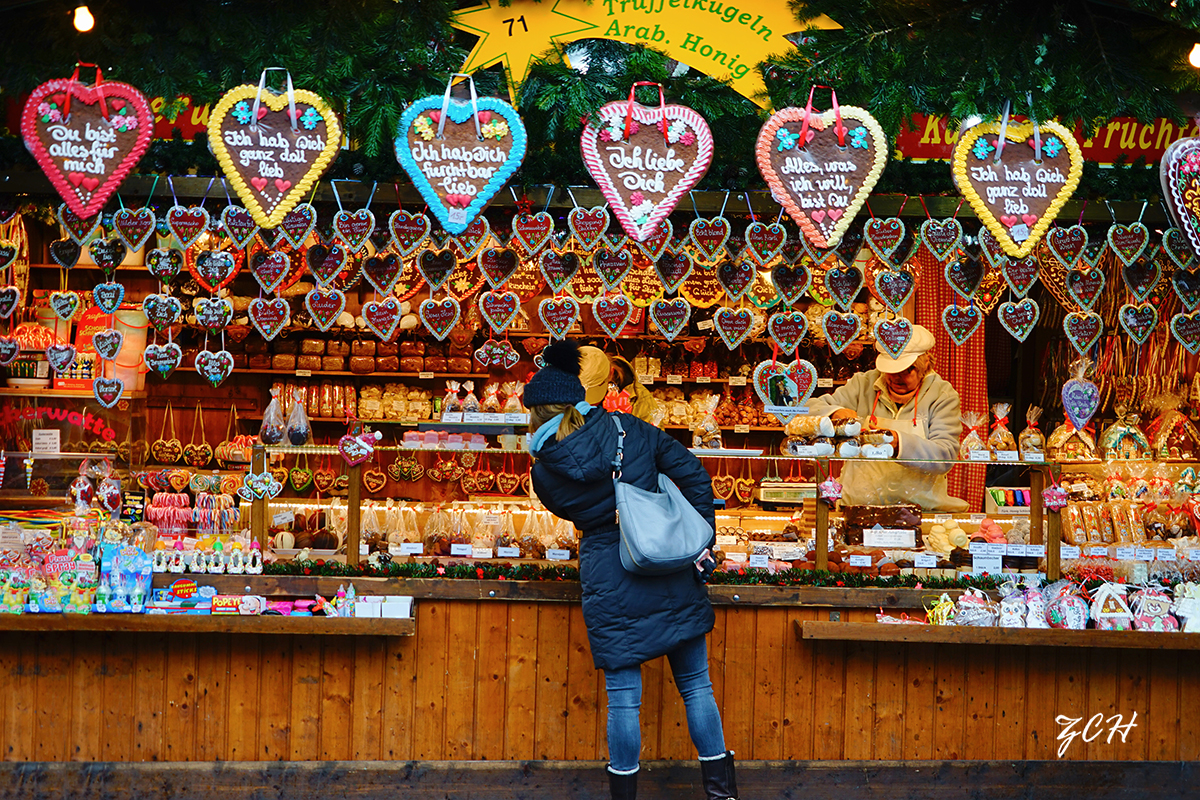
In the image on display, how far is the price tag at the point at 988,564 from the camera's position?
486cm

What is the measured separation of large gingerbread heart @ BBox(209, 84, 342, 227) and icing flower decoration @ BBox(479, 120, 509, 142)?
1.83 ft

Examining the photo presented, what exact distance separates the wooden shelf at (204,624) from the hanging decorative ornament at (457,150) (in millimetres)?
1633

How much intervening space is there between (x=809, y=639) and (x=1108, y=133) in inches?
118

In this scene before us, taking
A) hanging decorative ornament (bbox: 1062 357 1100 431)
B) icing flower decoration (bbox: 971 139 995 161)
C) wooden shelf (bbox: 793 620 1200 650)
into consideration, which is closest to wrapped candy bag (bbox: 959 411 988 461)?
hanging decorative ornament (bbox: 1062 357 1100 431)

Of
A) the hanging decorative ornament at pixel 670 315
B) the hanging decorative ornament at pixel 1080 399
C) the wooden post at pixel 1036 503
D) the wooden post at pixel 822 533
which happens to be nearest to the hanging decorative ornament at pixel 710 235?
the hanging decorative ornament at pixel 670 315

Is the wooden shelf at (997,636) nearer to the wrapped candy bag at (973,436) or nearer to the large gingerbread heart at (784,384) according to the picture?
the wrapped candy bag at (973,436)

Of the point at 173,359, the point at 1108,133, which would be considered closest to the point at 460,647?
the point at 173,359

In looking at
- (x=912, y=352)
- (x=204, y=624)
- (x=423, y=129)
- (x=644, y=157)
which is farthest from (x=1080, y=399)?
(x=204, y=624)

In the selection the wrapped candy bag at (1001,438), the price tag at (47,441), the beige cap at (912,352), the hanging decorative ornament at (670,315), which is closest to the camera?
the hanging decorative ornament at (670,315)

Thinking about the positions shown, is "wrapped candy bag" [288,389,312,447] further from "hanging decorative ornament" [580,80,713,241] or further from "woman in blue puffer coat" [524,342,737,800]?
"hanging decorative ornament" [580,80,713,241]

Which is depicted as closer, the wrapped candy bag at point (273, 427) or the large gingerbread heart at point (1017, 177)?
the large gingerbread heart at point (1017, 177)

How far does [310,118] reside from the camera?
4125 millimetres

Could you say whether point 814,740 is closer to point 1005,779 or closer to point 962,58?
point 1005,779

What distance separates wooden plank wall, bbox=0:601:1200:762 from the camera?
451 cm
